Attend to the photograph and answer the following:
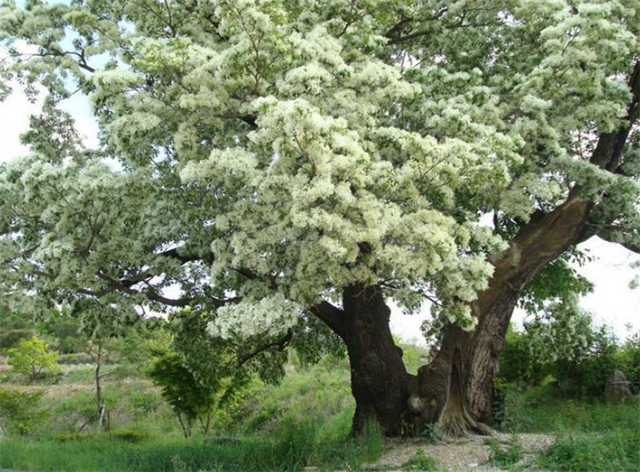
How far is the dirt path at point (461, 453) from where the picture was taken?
954 cm

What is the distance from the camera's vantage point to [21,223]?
1112 centimetres

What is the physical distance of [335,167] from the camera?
827 cm

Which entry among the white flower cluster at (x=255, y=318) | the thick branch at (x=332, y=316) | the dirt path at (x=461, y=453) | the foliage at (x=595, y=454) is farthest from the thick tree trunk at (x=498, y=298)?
the white flower cluster at (x=255, y=318)

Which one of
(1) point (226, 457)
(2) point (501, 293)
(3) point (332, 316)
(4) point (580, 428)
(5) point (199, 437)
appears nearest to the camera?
(1) point (226, 457)

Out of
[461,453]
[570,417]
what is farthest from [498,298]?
[570,417]

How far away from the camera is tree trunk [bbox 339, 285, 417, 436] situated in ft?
40.8

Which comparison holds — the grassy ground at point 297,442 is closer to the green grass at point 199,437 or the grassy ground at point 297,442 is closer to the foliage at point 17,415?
the green grass at point 199,437

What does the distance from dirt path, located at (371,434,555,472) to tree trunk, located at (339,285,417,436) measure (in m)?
0.74

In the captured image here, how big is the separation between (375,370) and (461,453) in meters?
2.58

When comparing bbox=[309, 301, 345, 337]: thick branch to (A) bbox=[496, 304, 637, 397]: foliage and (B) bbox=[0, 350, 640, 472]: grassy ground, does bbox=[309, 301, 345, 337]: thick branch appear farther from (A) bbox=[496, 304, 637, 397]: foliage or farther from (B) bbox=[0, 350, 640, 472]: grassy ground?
(A) bbox=[496, 304, 637, 397]: foliage

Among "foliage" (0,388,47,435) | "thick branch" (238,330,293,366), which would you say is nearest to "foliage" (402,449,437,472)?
"thick branch" (238,330,293,366)

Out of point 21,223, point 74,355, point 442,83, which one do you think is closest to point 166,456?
point 21,223

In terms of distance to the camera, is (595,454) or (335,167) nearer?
(335,167)

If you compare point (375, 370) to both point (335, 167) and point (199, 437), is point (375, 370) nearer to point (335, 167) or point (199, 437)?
point (335, 167)
